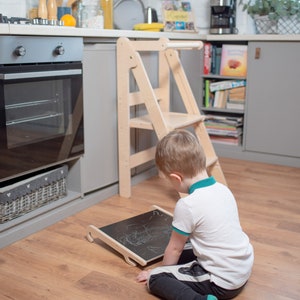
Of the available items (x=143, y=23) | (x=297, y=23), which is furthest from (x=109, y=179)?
(x=297, y=23)

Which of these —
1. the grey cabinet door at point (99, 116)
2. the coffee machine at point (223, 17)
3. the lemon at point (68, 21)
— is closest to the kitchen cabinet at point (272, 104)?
the coffee machine at point (223, 17)

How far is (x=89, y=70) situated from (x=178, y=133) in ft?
2.96

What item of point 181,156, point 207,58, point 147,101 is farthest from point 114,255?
point 207,58

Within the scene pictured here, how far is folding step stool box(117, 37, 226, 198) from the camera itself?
236cm

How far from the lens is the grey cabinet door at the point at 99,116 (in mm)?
2287

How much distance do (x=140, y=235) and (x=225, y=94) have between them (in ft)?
5.78

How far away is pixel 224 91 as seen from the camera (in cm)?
340

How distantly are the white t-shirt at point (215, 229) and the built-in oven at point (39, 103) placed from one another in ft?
2.71

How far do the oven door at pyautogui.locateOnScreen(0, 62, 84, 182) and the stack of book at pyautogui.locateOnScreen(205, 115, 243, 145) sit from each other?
1435 mm

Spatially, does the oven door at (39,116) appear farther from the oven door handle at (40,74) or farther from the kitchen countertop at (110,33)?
the kitchen countertop at (110,33)

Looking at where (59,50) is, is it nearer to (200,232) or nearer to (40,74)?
(40,74)

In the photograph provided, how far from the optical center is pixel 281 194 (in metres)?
2.61

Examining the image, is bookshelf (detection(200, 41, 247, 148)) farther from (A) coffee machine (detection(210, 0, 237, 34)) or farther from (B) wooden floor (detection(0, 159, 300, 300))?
(B) wooden floor (detection(0, 159, 300, 300))

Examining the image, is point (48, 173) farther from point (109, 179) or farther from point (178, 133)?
point (178, 133)
